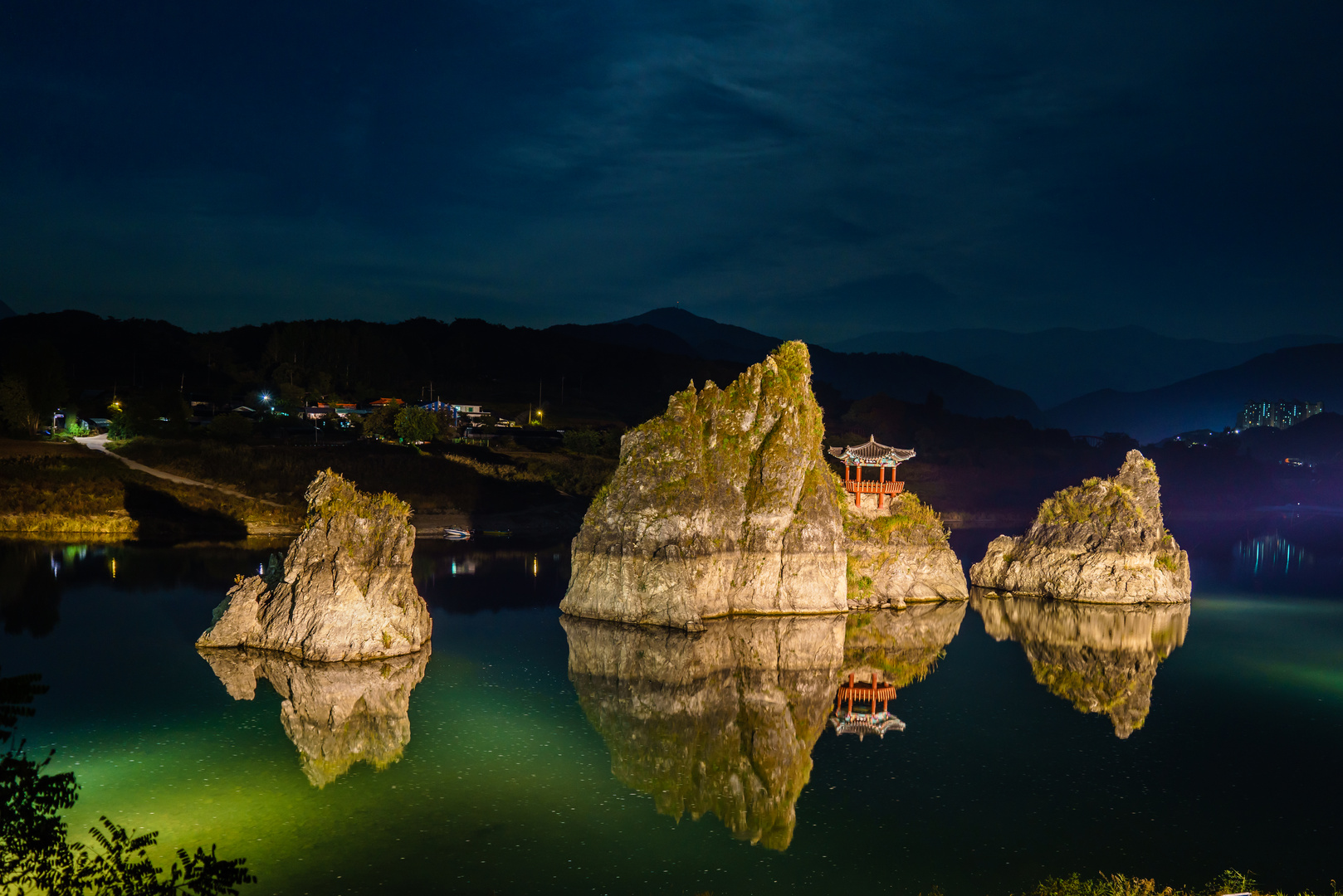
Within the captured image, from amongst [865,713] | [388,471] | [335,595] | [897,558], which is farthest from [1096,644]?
[388,471]

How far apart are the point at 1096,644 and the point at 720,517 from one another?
23897 mm

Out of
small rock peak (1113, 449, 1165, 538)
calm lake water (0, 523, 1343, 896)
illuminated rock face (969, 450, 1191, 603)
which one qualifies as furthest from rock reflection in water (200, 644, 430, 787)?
small rock peak (1113, 449, 1165, 538)

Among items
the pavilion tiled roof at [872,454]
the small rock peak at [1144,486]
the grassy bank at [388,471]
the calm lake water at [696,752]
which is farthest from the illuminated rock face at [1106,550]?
the grassy bank at [388,471]

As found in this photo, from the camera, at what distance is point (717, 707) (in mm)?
45875

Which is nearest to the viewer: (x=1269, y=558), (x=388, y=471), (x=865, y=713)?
(x=865, y=713)

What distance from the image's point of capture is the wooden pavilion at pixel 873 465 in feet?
241

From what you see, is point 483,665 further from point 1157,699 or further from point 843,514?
point 1157,699

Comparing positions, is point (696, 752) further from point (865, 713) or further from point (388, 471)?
point (388, 471)

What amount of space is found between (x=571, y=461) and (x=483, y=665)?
90.0m

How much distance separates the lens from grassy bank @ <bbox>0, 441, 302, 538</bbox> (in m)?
93.8

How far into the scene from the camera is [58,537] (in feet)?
295

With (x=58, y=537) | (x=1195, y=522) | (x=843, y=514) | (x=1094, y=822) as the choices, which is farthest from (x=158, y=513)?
(x=1195, y=522)

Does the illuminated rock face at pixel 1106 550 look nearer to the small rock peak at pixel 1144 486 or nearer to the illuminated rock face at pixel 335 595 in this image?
the small rock peak at pixel 1144 486

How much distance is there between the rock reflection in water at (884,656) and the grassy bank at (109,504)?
62.8 m
